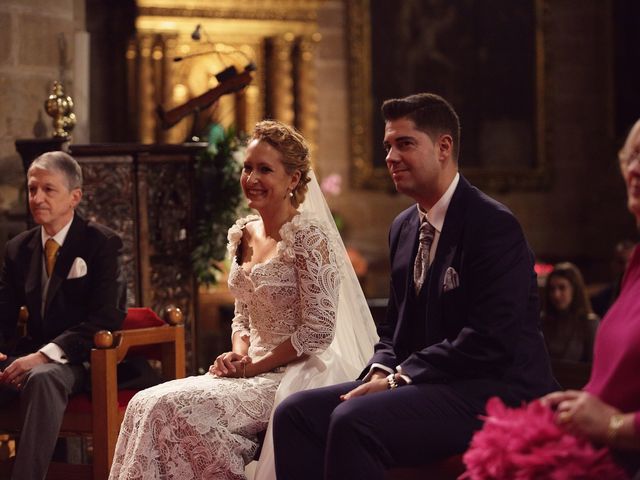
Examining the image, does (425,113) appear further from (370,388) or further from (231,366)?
(231,366)

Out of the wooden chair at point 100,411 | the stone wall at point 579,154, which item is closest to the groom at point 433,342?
the wooden chair at point 100,411

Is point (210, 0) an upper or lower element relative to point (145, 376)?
upper

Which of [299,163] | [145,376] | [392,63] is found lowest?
[145,376]

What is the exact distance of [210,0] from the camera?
32.2 ft

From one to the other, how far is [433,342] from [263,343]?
3.05 feet

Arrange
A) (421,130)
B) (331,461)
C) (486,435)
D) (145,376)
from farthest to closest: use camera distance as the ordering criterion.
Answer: (145,376), (421,130), (331,461), (486,435)

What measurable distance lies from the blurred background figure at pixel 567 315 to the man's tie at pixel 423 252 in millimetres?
3466

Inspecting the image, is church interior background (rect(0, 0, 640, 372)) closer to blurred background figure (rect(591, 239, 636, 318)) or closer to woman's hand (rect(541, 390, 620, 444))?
blurred background figure (rect(591, 239, 636, 318))

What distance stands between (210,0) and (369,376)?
6.69 meters

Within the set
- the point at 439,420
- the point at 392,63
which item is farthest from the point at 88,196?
the point at 392,63

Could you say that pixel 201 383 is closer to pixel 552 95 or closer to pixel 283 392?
pixel 283 392

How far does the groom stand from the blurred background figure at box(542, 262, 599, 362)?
3.39 meters

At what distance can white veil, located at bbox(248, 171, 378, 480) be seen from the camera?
407 cm

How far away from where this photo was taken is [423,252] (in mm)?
3691
